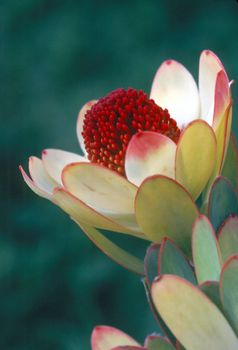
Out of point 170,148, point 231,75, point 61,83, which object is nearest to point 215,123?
point 170,148

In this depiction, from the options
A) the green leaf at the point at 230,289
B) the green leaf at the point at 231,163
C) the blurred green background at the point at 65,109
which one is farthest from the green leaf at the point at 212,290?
the blurred green background at the point at 65,109

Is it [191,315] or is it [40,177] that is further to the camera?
[40,177]

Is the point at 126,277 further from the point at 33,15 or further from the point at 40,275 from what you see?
the point at 33,15

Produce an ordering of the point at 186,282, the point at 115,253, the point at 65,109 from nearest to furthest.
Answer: the point at 186,282, the point at 115,253, the point at 65,109

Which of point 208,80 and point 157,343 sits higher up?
point 208,80

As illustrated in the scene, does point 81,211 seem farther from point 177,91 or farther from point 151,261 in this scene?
point 177,91

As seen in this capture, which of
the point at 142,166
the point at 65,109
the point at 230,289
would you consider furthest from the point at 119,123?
the point at 65,109

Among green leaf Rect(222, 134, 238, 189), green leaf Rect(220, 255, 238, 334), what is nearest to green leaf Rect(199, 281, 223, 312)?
green leaf Rect(220, 255, 238, 334)

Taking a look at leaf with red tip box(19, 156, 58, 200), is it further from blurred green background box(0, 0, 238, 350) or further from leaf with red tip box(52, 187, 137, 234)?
blurred green background box(0, 0, 238, 350)
